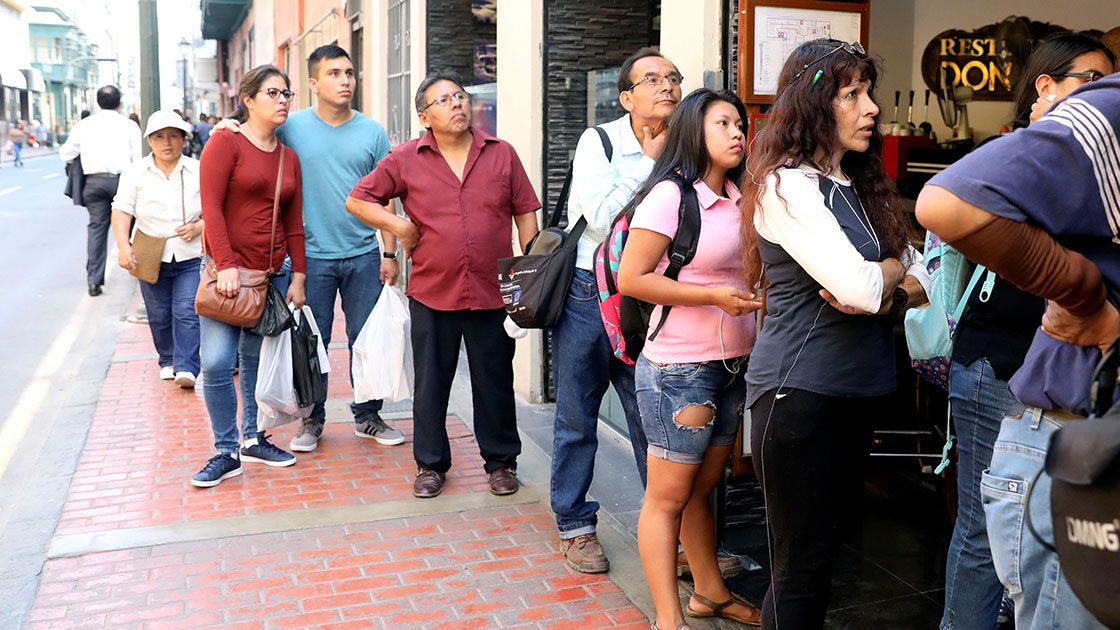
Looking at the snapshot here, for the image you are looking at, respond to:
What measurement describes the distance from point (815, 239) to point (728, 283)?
0.74 m

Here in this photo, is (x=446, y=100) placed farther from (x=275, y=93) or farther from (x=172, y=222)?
(x=172, y=222)

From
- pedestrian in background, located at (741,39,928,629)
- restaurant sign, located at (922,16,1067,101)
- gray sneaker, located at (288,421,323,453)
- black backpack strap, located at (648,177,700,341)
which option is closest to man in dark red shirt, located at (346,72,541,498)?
gray sneaker, located at (288,421,323,453)

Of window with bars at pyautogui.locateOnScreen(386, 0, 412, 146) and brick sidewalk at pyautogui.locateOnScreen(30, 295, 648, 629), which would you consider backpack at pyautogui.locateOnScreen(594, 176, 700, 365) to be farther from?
window with bars at pyautogui.locateOnScreen(386, 0, 412, 146)

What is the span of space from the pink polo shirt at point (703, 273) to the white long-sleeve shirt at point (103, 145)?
375 inches

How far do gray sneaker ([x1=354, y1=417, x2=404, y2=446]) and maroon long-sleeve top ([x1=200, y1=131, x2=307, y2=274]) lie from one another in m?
1.09

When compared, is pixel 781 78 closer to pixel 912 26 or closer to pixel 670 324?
pixel 670 324

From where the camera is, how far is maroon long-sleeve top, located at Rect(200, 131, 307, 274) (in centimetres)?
554

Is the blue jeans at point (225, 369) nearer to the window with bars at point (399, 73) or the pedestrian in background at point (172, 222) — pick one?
the pedestrian in background at point (172, 222)

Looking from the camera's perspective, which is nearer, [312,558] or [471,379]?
[312,558]

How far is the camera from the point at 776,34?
429 centimetres

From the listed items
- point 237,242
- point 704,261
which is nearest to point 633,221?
point 704,261

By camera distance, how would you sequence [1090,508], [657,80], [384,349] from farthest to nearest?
[384,349], [657,80], [1090,508]

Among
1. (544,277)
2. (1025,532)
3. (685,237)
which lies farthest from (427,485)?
(1025,532)

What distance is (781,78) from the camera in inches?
123
